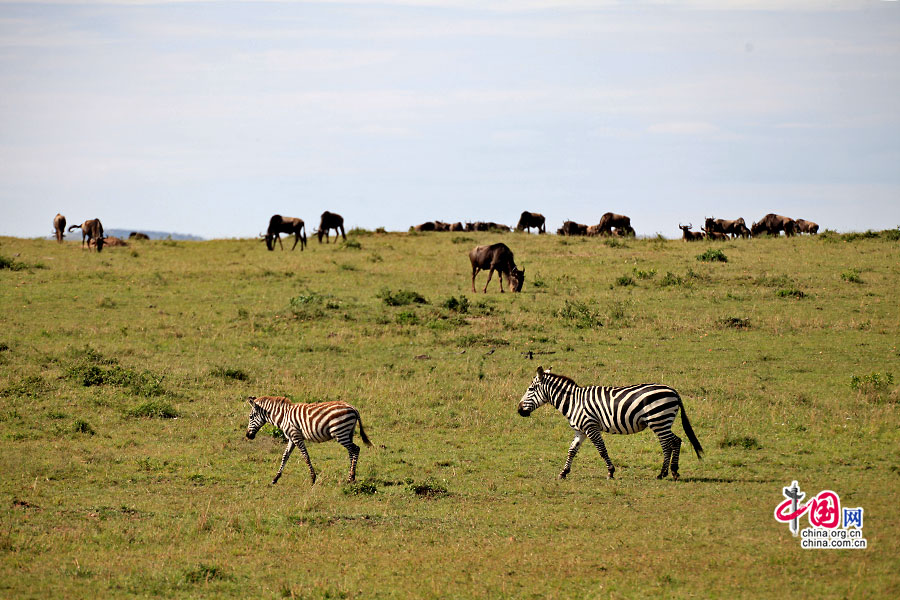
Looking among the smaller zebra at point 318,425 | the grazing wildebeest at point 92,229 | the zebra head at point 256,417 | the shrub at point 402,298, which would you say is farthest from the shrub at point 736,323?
the grazing wildebeest at point 92,229

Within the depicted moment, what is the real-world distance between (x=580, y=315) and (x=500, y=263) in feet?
21.4

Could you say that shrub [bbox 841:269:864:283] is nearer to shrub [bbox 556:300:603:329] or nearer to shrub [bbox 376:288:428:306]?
shrub [bbox 556:300:603:329]

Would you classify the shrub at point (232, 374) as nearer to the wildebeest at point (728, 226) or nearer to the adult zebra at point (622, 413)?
the adult zebra at point (622, 413)

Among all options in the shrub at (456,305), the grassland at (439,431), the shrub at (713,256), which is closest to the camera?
the grassland at (439,431)

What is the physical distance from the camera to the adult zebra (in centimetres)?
1347

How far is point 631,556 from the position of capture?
1018 centimetres

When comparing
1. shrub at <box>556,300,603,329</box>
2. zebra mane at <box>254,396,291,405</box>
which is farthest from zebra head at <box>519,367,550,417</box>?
shrub at <box>556,300,603,329</box>

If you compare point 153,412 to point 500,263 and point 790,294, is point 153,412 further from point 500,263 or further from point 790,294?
point 790,294

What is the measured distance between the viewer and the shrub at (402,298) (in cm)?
2914

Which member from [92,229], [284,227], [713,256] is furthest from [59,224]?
[713,256]

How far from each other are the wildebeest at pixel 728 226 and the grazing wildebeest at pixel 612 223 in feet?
15.9

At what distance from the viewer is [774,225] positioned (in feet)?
172

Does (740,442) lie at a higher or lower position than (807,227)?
lower

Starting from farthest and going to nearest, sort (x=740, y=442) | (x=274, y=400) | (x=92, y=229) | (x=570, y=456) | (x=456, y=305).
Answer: (x=92, y=229)
(x=456, y=305)
(x=740, y=442)
(x=274, y=400)
(x=570, y=456)
